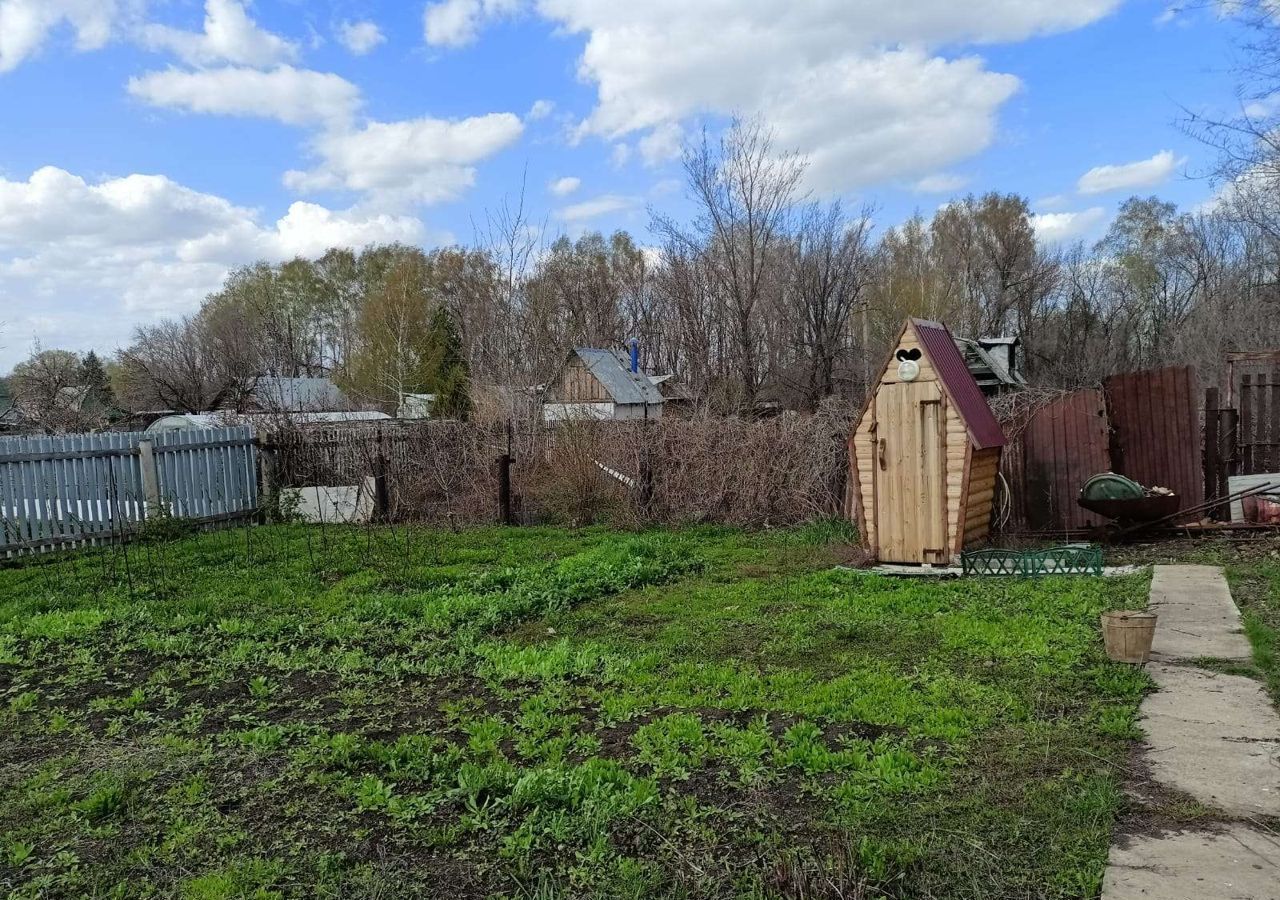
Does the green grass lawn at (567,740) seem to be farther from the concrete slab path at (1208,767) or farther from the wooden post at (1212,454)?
the wooden post at (1212,454)

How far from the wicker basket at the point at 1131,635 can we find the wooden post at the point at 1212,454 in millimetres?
6559

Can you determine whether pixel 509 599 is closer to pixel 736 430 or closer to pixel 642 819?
pixel 642 819

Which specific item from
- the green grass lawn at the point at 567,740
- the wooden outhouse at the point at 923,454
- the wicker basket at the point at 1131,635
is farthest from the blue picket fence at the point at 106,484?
the wicker basket at the point at 1131,635

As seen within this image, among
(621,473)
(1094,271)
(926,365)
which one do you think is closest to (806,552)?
(926,365)

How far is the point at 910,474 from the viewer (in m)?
8.85

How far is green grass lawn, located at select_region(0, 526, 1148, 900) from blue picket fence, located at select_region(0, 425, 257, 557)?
3.82 meters

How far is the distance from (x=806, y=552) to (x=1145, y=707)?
5474 millimetres

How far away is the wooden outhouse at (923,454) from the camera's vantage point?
28.2 ft

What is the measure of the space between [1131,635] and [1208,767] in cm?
148

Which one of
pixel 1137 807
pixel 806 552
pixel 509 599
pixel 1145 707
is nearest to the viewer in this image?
pixel 1137 807

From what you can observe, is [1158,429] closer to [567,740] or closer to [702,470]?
[702,470]

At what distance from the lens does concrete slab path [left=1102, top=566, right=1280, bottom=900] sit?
2855mm

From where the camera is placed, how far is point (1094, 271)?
37.8 m

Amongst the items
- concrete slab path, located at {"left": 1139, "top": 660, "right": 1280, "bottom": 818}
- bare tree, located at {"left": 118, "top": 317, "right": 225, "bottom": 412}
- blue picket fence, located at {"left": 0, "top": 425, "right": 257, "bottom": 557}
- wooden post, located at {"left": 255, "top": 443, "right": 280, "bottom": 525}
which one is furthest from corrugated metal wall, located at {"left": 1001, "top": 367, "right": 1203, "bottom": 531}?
bare tree, located at {"left": 118, "top": 317, "right": 225, "bottom": 412}
